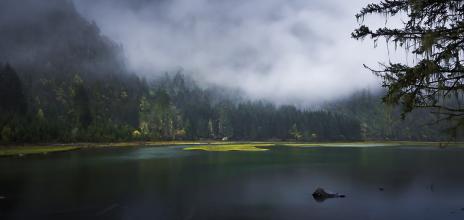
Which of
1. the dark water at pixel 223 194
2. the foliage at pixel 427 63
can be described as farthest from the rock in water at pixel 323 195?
the foliage at pixel 427 63

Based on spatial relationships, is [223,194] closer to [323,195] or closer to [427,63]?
[323,195]

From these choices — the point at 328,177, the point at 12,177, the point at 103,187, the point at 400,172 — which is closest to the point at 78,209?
the point at 103,187

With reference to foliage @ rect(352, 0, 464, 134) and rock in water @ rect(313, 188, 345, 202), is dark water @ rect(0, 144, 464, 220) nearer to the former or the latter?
rock in water @ rect(313, 188, 345, 202)

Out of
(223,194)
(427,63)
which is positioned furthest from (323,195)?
(427,63)

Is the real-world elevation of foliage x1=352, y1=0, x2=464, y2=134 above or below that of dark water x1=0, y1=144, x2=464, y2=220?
above

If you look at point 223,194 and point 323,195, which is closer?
point 323,195

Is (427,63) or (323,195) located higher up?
(427,63)

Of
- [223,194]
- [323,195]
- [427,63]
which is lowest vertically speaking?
[323,195]

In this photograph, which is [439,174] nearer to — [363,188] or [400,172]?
[400,172]

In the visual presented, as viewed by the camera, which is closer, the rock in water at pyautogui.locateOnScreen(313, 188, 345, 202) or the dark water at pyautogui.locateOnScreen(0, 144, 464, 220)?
the dark water at pyautogui.locateOnScreen(0, 144, 464, 220)

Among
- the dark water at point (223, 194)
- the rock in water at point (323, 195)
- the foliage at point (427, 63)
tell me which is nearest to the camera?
the foliage at point (427, 63)

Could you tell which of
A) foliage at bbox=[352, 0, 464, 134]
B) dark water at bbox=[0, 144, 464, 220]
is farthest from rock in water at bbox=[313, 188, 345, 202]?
foliage at bbox=[352, 0, 464, 134]

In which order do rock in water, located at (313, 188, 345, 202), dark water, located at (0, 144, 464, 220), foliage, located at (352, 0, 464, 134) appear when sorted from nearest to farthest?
foliage, located at (352, 0, 464, 134)
dark water, located at (0, 144, 464, 220)
rock in water, located at (313, 188, 345, 202)

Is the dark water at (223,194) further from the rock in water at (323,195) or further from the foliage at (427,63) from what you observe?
the foliage at (427,63)
